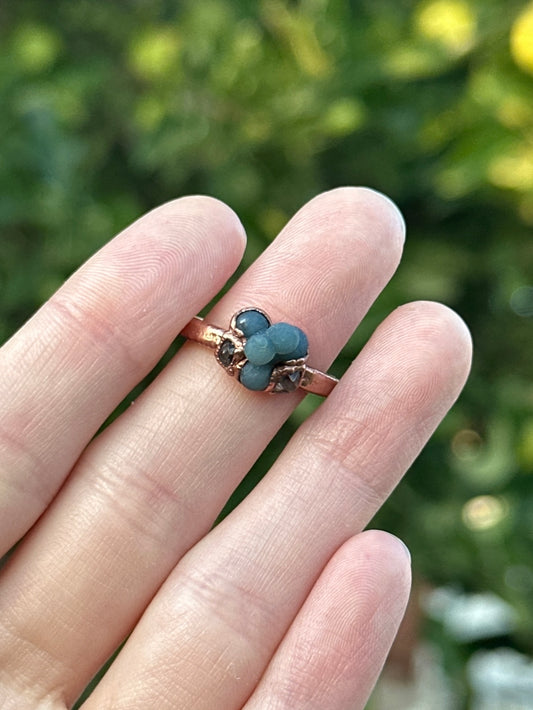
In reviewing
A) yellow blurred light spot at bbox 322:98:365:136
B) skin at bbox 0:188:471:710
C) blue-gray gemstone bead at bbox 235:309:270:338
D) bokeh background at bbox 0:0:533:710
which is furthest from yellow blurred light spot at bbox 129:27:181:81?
blue-gray gemstone bead at bbox 235:309:270:338

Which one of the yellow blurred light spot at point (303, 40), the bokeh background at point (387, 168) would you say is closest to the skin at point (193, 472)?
the bokeh background at point (387, 168)

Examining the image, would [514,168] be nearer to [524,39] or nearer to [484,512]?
[524,39]

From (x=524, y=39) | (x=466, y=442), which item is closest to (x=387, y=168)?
(x=524, y=39)

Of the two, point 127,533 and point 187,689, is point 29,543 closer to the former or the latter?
point 127,533

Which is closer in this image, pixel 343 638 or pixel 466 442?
pixel 343 638

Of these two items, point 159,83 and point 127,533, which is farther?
point 159,83

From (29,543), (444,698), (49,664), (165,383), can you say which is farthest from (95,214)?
(444,698)
